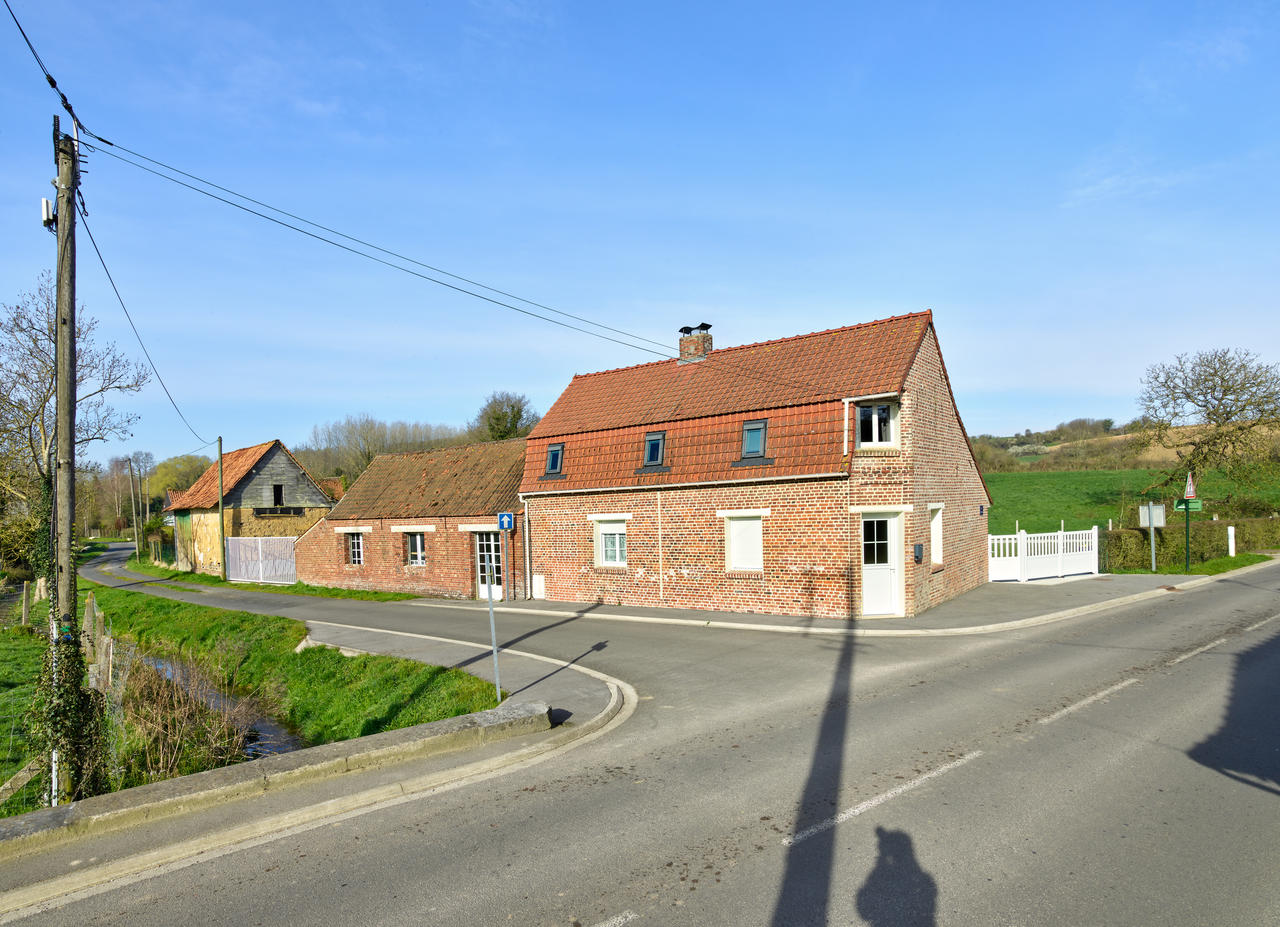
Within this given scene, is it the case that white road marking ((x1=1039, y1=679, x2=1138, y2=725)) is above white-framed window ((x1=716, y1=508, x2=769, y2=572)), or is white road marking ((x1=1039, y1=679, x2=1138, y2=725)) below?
below

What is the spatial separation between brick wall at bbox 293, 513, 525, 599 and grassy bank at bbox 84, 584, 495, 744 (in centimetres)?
541

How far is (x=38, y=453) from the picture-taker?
952 inches

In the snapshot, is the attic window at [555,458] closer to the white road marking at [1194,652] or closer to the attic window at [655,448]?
the attic window at [655,448]

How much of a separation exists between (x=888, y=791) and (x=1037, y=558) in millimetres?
18710

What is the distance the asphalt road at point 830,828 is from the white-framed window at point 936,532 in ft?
26.5

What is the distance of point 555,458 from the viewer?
894 inches

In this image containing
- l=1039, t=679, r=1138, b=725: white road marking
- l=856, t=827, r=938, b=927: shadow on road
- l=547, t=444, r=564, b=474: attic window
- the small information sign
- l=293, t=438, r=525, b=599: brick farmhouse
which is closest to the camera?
Result: l=856, t=827, r=938, b=927: shadow on road

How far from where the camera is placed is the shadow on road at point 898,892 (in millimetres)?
4453

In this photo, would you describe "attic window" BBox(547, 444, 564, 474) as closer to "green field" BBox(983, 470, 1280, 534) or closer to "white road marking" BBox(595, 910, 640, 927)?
"white road marking" BBox(595, 910, 640, 927)

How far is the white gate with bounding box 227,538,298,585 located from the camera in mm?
31656

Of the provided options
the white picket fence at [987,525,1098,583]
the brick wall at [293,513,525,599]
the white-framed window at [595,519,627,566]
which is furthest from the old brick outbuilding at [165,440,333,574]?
the white picket fence at [987,525,1098,583]

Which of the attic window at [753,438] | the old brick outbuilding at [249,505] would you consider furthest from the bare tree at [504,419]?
the attic window at [753,438]

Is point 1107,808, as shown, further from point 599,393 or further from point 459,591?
point 459,591

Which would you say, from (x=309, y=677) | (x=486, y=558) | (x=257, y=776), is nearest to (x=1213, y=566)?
(x=486, y=558)
